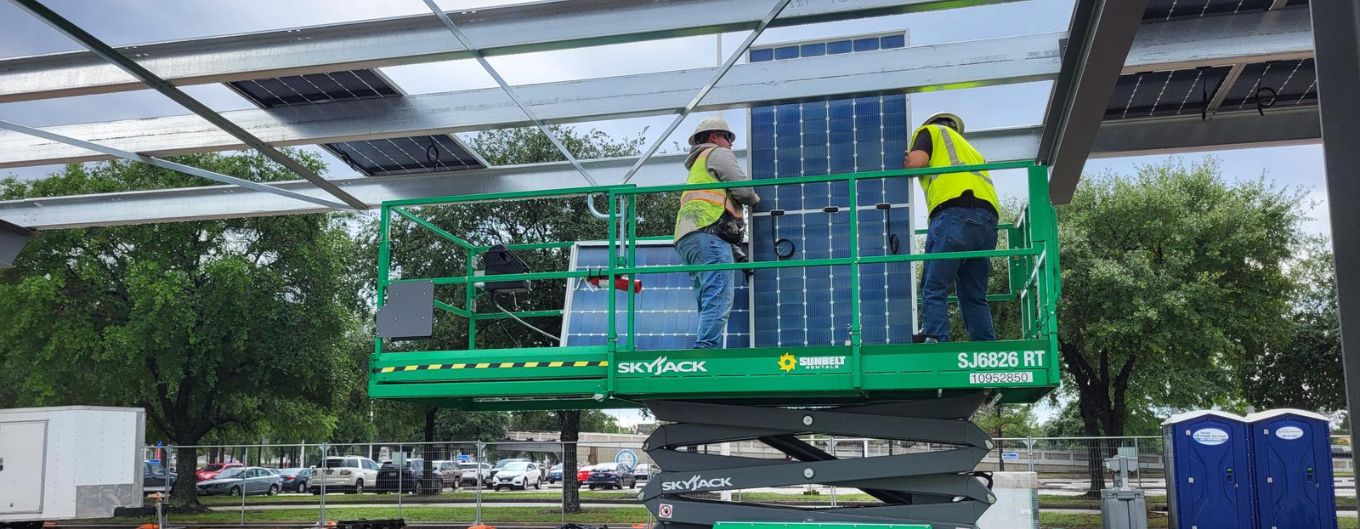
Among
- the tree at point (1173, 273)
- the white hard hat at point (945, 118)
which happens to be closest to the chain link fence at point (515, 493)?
the tree at point (1173, 273)

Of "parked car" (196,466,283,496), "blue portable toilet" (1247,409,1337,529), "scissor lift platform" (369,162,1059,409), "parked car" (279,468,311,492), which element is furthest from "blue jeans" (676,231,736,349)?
"parked car" (196,466,283,496)

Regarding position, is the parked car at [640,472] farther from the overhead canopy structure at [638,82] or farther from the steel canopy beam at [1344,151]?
the steel canopy beam at [1344,151]

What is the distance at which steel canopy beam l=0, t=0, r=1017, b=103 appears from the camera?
9562 millimetres

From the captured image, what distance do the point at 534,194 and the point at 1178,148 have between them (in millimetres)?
6608

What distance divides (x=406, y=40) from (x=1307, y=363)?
35772mm

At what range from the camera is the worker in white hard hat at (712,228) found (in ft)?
27.4

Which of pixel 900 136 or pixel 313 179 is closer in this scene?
pixel 900 136

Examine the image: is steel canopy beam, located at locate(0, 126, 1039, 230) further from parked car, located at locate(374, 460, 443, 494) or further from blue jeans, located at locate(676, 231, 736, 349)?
parked car, located at locate(374, 460, 443, 494)

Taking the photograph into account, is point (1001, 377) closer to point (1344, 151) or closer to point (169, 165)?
point (1344, 151)

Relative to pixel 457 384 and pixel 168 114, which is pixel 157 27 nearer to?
pixel 168 114

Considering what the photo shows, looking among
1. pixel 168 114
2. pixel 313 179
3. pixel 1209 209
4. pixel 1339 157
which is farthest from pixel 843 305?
pixel 1209 209

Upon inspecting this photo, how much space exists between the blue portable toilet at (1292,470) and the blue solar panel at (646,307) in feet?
44.9

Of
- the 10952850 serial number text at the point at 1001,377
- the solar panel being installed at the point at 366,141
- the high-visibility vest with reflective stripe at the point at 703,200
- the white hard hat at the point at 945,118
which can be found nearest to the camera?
the 10952850 serial number text at the point at 1001,377

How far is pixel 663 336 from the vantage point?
10.3 metres
